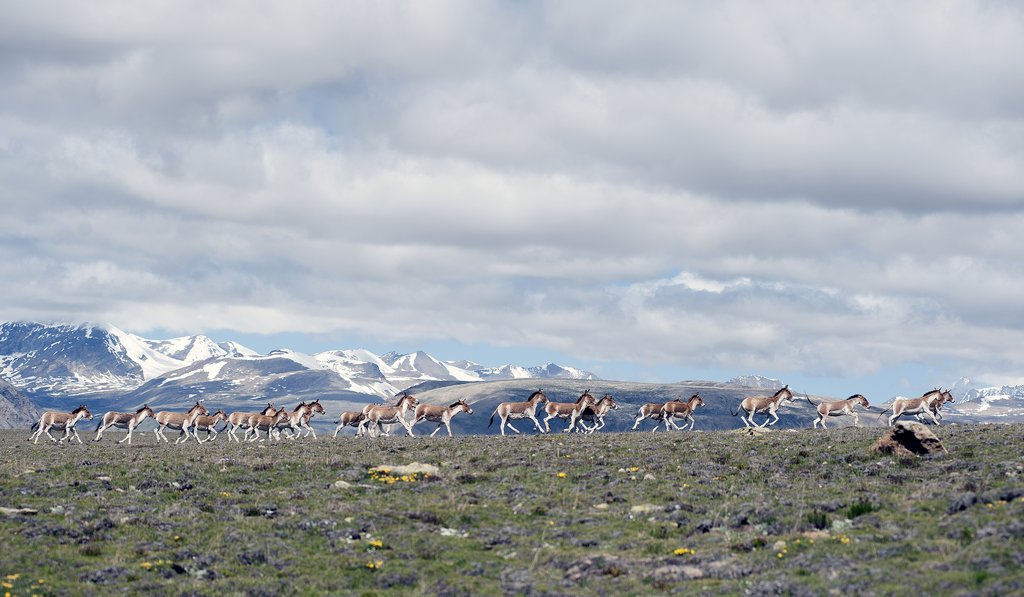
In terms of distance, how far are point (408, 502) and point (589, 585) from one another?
33.5ft

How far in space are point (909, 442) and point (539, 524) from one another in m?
15.9

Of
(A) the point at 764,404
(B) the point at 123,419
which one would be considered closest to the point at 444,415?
(A) the point at 764,404

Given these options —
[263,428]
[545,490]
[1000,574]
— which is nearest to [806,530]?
[1000,574]

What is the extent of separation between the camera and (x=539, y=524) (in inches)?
1084

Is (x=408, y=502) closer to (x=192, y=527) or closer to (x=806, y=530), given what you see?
(x=192, y=527)

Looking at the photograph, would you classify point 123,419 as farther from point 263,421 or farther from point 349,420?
point 349,420

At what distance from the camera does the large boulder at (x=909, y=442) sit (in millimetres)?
33781

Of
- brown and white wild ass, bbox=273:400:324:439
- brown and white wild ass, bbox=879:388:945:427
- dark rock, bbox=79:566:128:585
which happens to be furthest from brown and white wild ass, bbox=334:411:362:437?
dark rock, bbox=79:566:128:585

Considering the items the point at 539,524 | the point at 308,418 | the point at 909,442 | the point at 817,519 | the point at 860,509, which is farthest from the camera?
the point at 308,418

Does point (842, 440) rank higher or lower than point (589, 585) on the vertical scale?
higher

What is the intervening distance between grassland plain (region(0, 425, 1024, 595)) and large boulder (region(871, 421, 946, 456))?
988 mm

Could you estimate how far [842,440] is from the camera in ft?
131

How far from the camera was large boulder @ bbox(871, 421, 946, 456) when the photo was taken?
33781mm

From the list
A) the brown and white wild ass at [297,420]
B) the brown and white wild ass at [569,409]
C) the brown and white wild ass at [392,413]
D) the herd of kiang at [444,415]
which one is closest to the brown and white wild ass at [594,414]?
the herd of kiang at [444,415]
